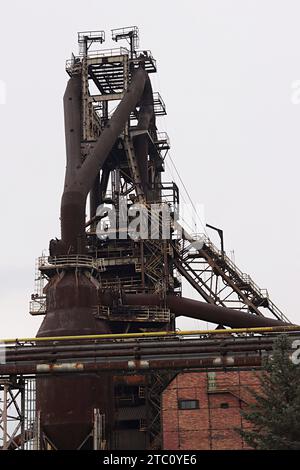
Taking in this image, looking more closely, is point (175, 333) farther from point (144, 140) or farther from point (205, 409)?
point (144, 140)

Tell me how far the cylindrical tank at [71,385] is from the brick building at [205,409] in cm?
287

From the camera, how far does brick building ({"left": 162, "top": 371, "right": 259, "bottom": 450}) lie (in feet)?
112

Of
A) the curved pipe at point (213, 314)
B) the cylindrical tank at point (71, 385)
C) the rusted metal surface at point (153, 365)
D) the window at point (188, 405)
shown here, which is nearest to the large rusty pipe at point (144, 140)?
the curved pipe at point (213, 314)

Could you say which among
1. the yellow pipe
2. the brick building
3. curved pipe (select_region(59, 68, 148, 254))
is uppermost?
curved pipe (select_region(59, 68, 148, 254))

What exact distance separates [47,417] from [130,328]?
8376 mm

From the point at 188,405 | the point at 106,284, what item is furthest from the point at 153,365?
the point at 106,284

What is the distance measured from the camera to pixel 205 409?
113ft

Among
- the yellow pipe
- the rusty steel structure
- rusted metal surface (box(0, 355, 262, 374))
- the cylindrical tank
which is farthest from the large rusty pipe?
rusted metal surface (box(0, 355, 262, 374))

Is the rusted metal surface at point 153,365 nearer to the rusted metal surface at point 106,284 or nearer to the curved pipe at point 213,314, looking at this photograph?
the rusted metal surface at point 106,284

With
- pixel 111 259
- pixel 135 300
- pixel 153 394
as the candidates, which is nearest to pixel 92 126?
pixel 111 259

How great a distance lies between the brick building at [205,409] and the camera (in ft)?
112

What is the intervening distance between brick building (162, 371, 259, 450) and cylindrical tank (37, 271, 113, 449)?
9.41ft

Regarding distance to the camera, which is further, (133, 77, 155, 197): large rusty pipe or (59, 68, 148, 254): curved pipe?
(133, 77, 155, 197): large rusty pipe

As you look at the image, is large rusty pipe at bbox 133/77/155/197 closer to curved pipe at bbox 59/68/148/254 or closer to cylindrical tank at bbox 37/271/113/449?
curved pipe at bbox 59/68/148/254
